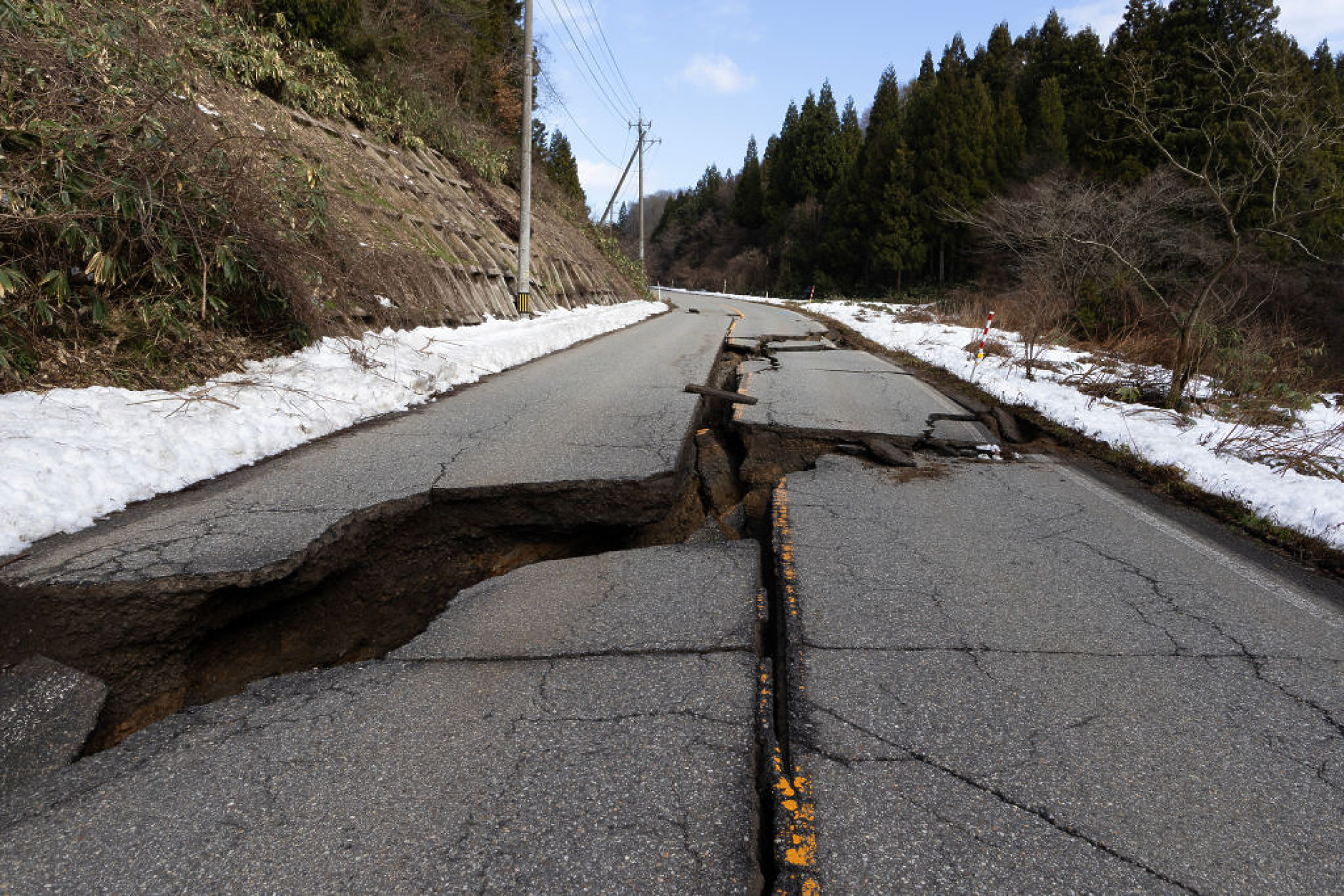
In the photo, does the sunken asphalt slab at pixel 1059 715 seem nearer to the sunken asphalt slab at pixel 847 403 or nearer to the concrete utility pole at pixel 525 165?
the sunken asphalt slab at pixel 847 403

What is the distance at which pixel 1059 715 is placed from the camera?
6.86ft

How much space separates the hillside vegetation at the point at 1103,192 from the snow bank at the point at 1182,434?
2.47 feet

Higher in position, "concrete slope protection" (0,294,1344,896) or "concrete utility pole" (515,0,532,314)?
"concrete utility pole" (515,0,532,314)

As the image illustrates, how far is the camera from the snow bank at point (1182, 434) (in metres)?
4.04

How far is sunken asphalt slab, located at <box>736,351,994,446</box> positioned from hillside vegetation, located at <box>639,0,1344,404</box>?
2650 millimetres

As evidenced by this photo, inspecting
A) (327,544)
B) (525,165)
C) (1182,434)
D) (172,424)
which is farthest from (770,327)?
(327,544)

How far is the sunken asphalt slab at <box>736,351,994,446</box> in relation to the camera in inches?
223

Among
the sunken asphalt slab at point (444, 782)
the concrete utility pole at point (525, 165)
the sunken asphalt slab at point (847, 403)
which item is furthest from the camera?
the concrete utility pole at point (525, 165)

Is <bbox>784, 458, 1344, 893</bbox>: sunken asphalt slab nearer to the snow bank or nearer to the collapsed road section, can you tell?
the snow bank

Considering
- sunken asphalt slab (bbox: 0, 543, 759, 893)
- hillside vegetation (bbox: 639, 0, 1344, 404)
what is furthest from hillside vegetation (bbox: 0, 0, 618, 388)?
hillside vegetation (bbox: 639, 0, 1344, 404)

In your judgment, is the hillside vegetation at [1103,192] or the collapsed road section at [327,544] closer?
the collapsed road section at [327,544]

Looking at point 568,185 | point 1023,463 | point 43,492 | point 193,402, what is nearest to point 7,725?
point 43,492

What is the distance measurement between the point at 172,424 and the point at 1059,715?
4968 mm

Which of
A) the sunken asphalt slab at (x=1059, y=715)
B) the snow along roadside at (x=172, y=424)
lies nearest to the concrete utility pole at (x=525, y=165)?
the snow along roadside at (x=172, y=424)
